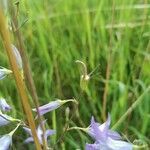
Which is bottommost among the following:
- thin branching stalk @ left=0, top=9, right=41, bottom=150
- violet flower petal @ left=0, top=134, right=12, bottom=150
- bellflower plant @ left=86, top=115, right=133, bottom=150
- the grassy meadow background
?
the grassy meadow background

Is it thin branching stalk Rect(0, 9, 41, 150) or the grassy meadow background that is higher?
thin branching stalk Rect(0, 9, 41, 150)

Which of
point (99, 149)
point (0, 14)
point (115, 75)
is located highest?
point (0, 14)

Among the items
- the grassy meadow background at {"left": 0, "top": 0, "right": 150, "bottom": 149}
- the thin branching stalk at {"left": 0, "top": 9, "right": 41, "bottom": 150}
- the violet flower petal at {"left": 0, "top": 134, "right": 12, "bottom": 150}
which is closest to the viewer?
the thin branching stalk at {"left": 0, "top": 9, "right": 41, "bottom": 150}

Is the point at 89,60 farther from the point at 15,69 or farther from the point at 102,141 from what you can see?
the point at 15,69

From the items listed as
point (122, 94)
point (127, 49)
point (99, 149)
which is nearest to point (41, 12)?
point (127, 49)

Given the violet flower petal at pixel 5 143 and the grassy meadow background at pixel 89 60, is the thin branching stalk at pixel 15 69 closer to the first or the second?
the violet flower petal at pixel 5 143

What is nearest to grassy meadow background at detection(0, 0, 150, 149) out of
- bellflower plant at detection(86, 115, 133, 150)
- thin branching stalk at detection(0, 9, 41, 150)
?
bellflower plant at detection(86, 115, 133, 150)

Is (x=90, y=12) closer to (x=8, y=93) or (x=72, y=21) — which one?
(x=72, y=21)

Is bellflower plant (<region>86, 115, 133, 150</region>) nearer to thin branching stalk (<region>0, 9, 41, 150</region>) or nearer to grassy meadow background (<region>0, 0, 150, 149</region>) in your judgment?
thin branching stalk (<region>0, 9, 41, 150</region>)

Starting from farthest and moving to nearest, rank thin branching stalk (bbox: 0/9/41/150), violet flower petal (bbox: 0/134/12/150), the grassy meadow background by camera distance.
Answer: the grassy meadow background, violet flower petal (bbox: 0/134/12/150), thin branching stalk (bbox: 0/9/41/150)
